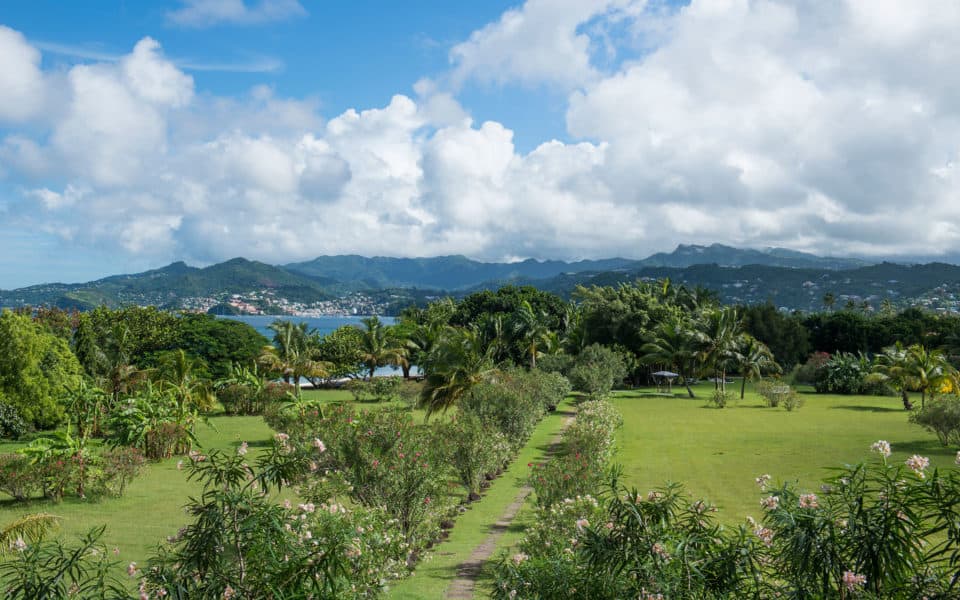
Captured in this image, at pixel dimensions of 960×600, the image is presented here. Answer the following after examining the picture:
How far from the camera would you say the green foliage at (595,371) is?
3497 cm

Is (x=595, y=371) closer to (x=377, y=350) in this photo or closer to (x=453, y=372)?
(x=377, y=350)

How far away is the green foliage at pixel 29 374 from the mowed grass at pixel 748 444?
20427mm

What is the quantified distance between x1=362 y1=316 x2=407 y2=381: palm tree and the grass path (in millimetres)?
24655

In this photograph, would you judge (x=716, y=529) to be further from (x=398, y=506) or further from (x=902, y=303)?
(x=902, y=303)

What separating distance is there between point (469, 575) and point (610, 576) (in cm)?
560

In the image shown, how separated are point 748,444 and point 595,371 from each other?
1388 centimetres

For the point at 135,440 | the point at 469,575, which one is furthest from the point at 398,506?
the point at 135,440

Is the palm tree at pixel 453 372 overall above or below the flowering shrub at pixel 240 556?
below

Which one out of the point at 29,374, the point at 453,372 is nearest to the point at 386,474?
the point at 453,372

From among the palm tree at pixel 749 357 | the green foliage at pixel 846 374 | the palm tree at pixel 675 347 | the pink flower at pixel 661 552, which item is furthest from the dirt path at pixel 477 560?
the green foliage at pixel 846 374

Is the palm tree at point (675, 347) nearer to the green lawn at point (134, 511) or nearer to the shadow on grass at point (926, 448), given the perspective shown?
the shadow on grass at point (926, 448)

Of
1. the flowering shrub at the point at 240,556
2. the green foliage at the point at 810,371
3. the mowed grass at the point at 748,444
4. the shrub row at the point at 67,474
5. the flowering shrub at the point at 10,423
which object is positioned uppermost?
the flowering shrub at the point at 240,556

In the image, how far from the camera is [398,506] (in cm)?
1073

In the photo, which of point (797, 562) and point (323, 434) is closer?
point (797, 562)
